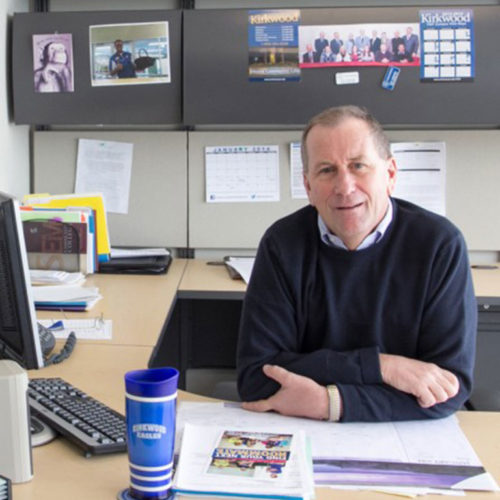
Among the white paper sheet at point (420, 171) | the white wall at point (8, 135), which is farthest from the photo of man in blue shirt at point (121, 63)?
the white paper sheet at point (420, 171)

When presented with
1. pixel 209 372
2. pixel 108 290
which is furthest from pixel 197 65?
pixel 209 372

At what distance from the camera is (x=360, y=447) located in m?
1.13

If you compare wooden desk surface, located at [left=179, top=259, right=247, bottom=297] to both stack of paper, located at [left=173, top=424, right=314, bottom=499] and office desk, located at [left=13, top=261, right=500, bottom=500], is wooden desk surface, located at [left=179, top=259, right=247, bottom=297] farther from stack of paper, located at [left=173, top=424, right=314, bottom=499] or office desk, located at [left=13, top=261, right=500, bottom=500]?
stack of paper, located at [left=173, top=424, right=314, bottom=499]

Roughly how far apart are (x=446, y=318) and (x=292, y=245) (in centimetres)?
36

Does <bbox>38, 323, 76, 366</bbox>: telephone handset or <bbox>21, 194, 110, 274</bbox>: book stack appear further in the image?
<bbox>21, 194, 110, 274</bbox>: book stack

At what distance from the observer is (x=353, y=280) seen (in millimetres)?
1457

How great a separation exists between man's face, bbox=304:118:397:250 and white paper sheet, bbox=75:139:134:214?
4.90ft

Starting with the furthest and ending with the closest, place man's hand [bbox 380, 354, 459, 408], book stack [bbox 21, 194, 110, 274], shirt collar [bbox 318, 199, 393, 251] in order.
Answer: book stack [bbox 21, 194, 110, 274]
shirt collar [bbox 318, 199, 393, 251]
man's hand [bbox 380, 354, 459, 408]

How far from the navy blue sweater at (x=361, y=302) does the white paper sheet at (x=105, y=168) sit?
4.74 ft

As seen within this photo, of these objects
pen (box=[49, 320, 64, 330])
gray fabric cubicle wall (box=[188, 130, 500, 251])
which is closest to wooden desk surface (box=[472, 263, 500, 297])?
gray fabric cubicle wall (box=[188, 130, 500, 251])

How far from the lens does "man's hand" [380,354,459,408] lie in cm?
127

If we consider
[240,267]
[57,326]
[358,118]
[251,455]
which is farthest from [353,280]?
[240,267]

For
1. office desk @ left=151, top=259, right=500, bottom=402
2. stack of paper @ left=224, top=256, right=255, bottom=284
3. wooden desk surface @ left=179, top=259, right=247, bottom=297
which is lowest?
office desk @ left=151, top=259, right=500, bottom=402

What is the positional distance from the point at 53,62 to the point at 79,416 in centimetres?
187
